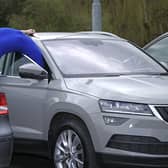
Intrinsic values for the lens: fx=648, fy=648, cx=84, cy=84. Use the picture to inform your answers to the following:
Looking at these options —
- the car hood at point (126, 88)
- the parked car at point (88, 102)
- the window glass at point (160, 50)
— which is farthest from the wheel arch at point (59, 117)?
the window glass at point (160, 50)

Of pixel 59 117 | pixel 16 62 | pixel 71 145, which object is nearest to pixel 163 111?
pixel 71 145

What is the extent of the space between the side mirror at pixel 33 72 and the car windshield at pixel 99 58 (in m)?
0.22

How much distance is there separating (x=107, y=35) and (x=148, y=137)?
2541 millimetres

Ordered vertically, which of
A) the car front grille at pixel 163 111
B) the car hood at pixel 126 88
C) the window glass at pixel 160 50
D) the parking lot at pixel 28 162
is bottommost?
the parking lot at pixel 28 162

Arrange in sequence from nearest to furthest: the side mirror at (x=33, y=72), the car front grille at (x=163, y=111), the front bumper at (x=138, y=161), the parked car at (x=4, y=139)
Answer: the parked car at (x=4, y=139), the front bumper at (x=138, y=161), the car front grille at (x=163, y=111), the side mirror at (x=33, y=72)

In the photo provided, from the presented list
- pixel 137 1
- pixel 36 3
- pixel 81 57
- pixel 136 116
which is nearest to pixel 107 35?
pixel 81 57

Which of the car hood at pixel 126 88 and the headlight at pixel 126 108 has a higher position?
the car hood at pixel 126 88

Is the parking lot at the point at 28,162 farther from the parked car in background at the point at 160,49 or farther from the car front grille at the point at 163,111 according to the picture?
the parked car in background at the point at 160,49

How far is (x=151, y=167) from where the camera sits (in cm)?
643

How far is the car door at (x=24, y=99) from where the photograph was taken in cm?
738

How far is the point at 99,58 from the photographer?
776 centimetres

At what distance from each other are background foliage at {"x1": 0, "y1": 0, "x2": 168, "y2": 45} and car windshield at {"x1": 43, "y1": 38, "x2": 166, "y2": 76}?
1288 cm

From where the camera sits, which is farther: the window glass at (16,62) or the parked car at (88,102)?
the window glass at (16,62)

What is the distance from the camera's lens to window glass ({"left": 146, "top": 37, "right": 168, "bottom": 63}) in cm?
1025
